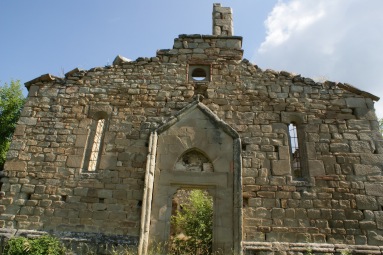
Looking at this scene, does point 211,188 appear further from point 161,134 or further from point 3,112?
point 3,112

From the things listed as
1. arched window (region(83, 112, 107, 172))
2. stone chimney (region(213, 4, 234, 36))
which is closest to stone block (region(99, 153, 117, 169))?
arched window (region(83, 112, 107, 172))

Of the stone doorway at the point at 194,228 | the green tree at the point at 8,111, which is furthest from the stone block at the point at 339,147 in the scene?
the green tree at the point at 8,111

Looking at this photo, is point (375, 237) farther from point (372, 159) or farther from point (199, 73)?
point (199, 73)

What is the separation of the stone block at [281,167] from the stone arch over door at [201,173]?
926mm

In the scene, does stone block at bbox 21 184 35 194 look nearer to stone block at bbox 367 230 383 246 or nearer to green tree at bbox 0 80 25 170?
green tree at bbox 0 80 25 170

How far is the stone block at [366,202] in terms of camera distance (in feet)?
21.8

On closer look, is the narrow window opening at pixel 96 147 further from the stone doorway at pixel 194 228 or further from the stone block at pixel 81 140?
the stone doorway at pixel 194 228

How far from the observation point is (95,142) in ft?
25.5

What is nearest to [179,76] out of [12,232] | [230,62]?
[230,62]

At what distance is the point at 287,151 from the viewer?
23.7 ft

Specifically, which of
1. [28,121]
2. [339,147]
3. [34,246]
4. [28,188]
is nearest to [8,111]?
[28,121]

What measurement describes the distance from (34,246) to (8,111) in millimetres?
9208

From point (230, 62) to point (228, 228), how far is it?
4.70 m

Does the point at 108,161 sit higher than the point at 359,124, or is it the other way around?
the point at 359,124
